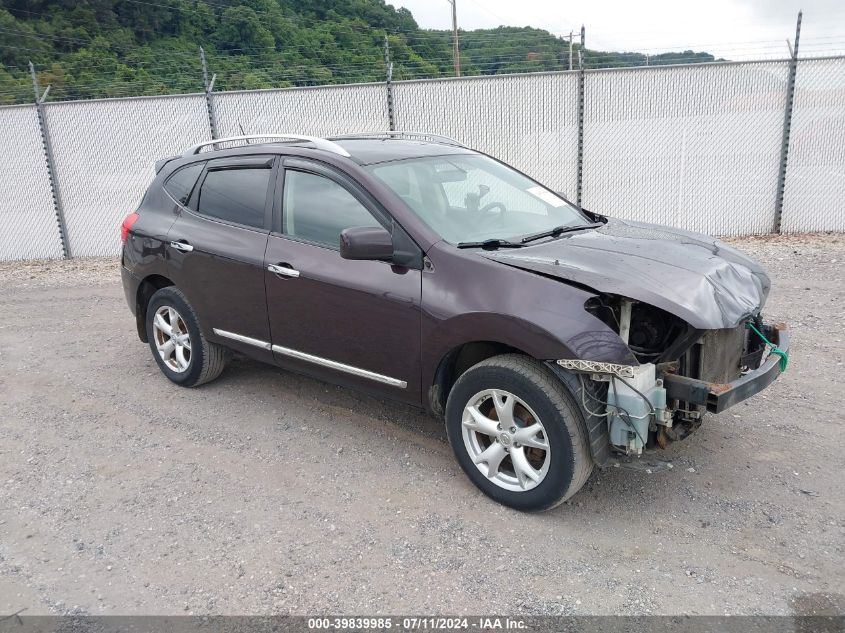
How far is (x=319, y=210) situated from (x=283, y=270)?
0.43 m

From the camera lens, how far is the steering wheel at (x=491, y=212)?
13.6 ft

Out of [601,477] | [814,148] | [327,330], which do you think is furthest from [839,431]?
[814,148]

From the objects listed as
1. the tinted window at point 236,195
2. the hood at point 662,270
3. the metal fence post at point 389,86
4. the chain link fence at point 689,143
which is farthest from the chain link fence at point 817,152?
the tinted window at point 236,195

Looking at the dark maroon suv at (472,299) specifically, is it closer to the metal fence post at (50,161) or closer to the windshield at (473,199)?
the windshield at (473,199)

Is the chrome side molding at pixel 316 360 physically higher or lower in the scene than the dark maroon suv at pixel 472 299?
lower

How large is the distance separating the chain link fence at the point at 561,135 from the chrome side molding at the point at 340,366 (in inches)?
275

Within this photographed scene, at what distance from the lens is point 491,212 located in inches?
167

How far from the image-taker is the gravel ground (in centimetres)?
301

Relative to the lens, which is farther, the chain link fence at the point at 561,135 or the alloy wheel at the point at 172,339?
the chain link fence at the point at 561,135

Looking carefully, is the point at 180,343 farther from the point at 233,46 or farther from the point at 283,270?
the point at 233,46

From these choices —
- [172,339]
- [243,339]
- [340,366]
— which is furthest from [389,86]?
[340,366]

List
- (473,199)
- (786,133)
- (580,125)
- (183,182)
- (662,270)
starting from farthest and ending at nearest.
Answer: (580,125)
(786,133)
(183,182)
(473,199)
(662,270)

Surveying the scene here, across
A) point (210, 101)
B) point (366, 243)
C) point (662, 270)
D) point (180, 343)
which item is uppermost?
point (210, 101)

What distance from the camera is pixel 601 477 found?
3.89 m
